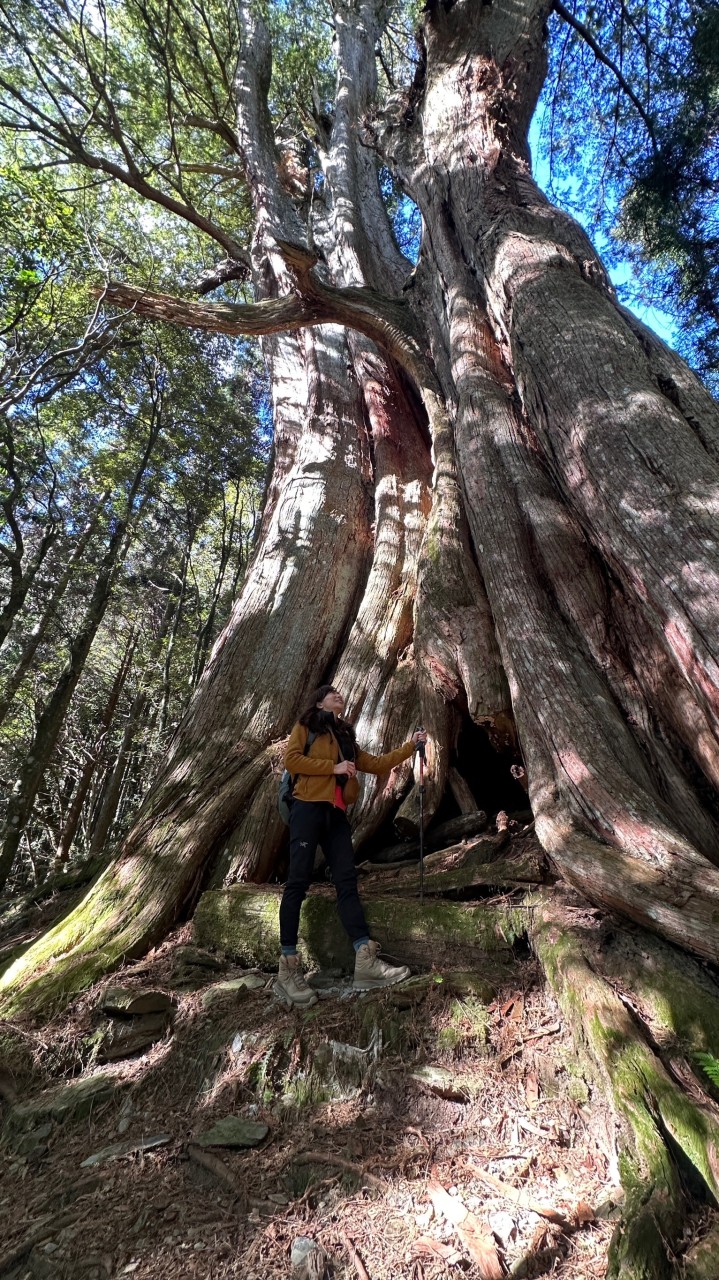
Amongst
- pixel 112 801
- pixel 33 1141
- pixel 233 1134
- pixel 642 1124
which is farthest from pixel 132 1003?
pixel 112 801

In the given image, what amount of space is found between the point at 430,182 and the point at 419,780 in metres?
5.63

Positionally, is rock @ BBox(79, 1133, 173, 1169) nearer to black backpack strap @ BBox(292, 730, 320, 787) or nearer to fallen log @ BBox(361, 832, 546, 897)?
fallen log @ BBox(361, 832, 546, 897)

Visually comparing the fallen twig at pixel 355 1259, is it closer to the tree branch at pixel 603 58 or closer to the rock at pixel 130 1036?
the rock at pixel 130 1036

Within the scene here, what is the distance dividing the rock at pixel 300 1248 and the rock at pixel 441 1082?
62cm

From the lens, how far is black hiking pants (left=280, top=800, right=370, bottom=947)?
9.87 ft

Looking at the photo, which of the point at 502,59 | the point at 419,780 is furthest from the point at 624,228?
the point at 419,780

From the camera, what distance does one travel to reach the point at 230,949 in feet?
10.8

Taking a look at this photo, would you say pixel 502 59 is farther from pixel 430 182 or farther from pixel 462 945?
pixel 462 945

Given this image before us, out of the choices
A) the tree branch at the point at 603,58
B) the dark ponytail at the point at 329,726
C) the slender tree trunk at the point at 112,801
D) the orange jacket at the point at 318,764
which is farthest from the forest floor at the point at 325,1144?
the tree branch at the point at 603,58

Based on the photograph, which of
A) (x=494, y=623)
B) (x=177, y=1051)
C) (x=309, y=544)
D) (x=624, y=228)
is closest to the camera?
(x=177, y=1051)

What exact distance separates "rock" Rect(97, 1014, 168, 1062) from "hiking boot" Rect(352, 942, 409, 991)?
925 millimetres

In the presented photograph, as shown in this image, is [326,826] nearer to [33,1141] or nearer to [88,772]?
[33,1141]

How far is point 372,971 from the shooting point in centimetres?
283


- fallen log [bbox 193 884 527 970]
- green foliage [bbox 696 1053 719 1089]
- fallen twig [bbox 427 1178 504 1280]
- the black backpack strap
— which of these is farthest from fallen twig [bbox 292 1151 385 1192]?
the black backpack strap
